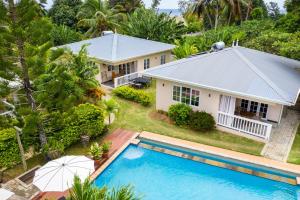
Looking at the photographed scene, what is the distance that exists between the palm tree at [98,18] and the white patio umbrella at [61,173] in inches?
983

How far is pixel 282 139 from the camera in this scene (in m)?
15.1

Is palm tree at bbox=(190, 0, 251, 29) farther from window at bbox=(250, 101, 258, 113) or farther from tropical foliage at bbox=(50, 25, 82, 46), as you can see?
window at bbox=(250, 101, 258, 113)

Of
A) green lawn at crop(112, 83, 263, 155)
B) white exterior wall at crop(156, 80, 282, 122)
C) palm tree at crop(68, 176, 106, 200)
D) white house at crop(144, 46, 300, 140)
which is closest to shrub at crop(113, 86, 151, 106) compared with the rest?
green lawn at crop(112, 83, 263, 155)

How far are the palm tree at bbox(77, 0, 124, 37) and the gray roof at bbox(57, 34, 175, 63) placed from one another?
6.86 m

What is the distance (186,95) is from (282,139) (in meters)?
5.97

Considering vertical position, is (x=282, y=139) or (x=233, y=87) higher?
(x=233, y=87)

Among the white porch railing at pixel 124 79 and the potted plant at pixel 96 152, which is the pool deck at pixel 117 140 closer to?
the potted plant at pixel 96 152

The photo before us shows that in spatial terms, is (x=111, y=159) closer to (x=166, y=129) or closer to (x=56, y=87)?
(x=166, y=129)

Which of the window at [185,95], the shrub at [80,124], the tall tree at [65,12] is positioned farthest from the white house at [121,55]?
the tall tree at [65,12]

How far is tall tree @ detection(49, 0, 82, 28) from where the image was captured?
133ft

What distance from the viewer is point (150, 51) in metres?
25.3

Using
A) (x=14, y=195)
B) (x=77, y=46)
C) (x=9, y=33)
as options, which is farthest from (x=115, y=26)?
(x=14, y=195)

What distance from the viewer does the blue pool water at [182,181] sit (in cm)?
1147

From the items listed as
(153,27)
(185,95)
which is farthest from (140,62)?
(185,95)
